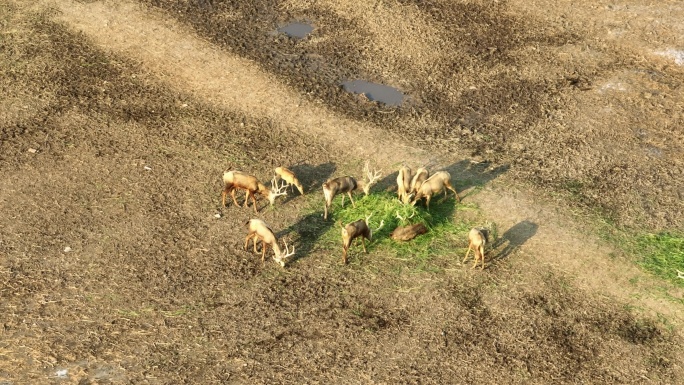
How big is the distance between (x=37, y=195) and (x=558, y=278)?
738 centimetres

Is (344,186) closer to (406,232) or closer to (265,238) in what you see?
(406,232)

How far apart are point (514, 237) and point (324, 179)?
9.80ft

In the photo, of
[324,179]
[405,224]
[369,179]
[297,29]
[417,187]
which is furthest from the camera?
[297,29]

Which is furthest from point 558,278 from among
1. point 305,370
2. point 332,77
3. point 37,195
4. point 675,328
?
point 37,195

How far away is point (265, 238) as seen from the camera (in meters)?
11.1

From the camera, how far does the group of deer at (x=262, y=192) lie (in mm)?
11133

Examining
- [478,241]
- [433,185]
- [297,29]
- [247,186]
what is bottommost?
[297,29]

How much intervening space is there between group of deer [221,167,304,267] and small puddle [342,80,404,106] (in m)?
3.22

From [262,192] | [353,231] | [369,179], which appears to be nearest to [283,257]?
[353,231]

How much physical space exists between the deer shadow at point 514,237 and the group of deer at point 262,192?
2791mm

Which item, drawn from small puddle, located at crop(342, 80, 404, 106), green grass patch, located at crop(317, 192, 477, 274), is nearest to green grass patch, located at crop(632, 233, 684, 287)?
green grass patch, located at crop(317, 192, 477, 274)

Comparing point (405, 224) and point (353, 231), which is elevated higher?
point (353, 231)

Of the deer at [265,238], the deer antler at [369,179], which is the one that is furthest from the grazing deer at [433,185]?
the deer at [265,238]

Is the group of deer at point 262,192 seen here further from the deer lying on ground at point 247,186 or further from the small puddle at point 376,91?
the small puddle at point 376,91
